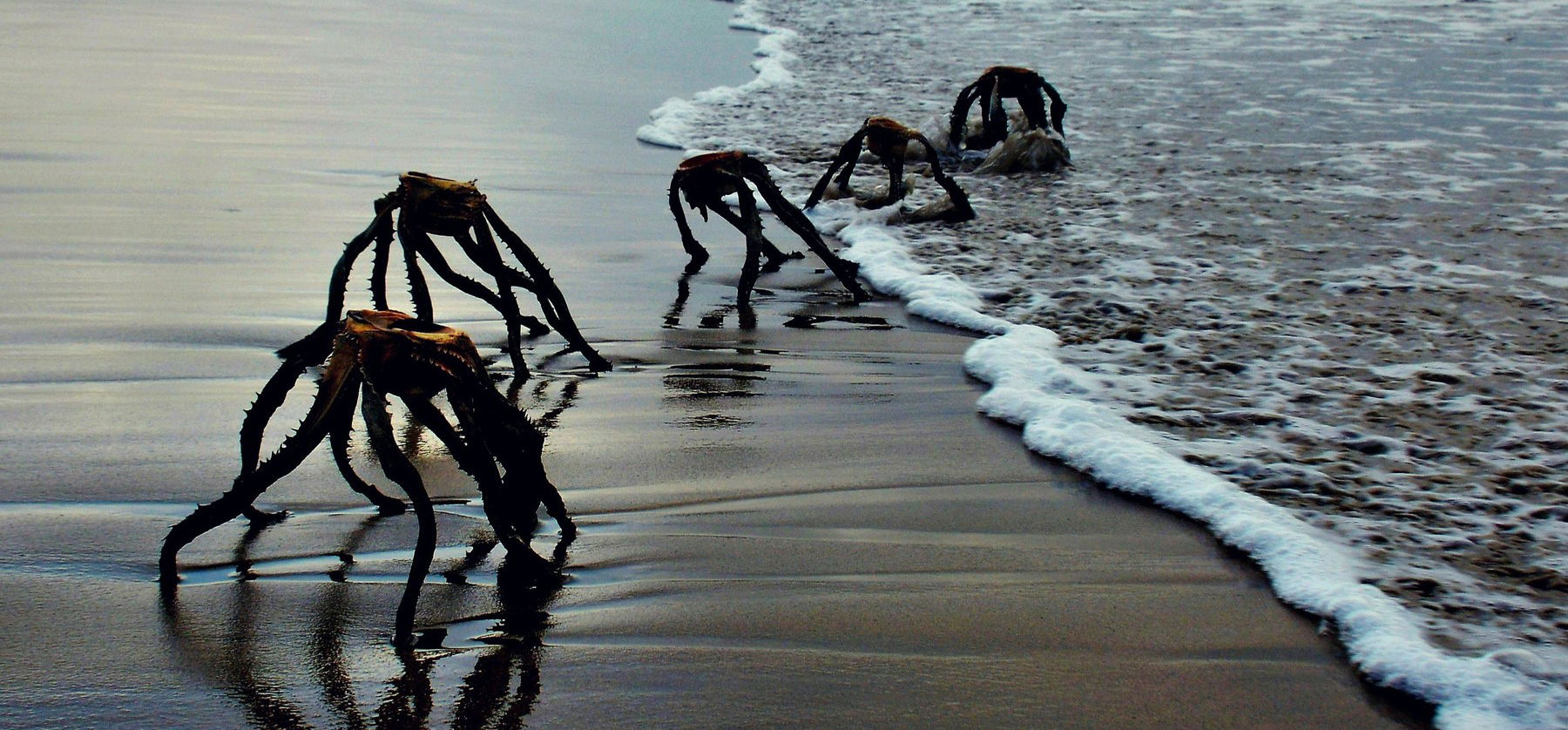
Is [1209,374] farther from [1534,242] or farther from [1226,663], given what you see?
[1534,242]

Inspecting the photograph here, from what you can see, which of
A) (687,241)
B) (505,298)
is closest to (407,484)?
(505,298)

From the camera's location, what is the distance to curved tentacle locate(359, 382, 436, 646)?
286 centimetres

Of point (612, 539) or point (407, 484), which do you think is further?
point (612, 539)

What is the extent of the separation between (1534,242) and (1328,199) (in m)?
1.44

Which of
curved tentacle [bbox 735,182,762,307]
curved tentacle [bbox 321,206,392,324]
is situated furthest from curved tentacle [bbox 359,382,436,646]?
curved tentacle [bbox 735,182,762,307]

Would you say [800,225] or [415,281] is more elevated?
[415,281]

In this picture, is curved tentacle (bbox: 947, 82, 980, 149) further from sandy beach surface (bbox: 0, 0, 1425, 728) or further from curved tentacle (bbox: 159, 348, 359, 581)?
curved tentacle (bbox: 159, 348, 359, 581)

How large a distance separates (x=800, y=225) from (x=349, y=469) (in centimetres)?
340

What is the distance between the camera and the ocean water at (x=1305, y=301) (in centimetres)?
369

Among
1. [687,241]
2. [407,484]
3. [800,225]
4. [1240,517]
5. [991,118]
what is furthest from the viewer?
[991,118]

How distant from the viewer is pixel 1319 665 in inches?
125

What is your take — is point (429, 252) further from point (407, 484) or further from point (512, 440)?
point (407, 484)

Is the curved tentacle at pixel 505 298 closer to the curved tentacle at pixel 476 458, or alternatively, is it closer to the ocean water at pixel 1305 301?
the curved tentacle at pixel 476 458

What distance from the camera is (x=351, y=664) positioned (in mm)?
2924
